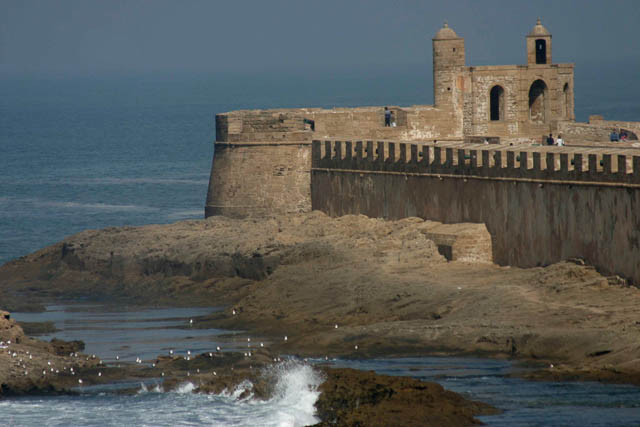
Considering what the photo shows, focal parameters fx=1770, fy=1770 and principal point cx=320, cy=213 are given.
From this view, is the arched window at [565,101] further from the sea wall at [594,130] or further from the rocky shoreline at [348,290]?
the rocky shoreline at [348,290]

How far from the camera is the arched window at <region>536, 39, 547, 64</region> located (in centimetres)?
Answer: 5112

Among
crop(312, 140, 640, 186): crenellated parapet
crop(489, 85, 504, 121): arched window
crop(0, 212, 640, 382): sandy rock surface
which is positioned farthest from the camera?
crop(489, 85, 504, 121): arched window

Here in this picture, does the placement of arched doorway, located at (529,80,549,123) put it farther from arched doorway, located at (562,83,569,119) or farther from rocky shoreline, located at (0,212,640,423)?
rocky shoreline, located at (0,212,640,423)

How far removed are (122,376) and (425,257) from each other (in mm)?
9592

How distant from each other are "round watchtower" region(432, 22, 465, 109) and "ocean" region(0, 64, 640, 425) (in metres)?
13.5

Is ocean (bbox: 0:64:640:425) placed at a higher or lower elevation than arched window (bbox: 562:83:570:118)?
lower

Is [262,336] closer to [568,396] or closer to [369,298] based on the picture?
[369,298]

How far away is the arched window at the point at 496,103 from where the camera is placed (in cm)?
5025

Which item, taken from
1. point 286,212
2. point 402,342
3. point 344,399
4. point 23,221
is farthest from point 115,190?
point 344,399

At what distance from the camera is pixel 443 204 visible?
37.6m

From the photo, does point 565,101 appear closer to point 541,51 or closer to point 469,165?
point 541,51

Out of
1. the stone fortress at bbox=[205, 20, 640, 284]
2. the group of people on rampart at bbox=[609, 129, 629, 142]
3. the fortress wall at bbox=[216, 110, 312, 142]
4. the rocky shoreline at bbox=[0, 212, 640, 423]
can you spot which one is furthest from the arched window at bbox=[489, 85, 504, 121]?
the rocky shoreline at bbox=[0, 212, 640, 423]

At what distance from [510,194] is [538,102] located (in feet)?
54.4

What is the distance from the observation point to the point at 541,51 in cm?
5153
